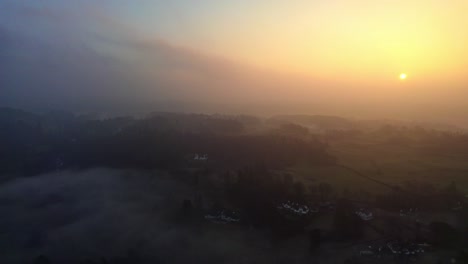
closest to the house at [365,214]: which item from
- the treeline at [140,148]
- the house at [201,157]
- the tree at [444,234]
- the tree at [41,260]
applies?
the tree at [444,234]

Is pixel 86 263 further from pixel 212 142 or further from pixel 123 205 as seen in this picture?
pixel 212 142

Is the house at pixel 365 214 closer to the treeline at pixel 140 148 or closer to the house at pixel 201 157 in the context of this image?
the treeline at pixel 140 148

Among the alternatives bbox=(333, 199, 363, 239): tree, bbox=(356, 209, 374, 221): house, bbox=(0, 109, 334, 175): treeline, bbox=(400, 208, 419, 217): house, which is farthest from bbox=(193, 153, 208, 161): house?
bbox=(400, 208, 419, 217): house

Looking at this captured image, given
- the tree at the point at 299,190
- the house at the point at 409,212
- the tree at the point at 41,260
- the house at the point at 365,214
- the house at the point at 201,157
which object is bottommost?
the tree at the point at 41,260

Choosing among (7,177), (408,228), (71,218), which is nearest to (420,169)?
(408,228)

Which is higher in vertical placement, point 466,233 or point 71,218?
point 466,233

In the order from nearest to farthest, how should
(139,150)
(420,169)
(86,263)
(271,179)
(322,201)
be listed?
(86,263) < (322,201) < (271,179) < (420,169) < (139,150)
